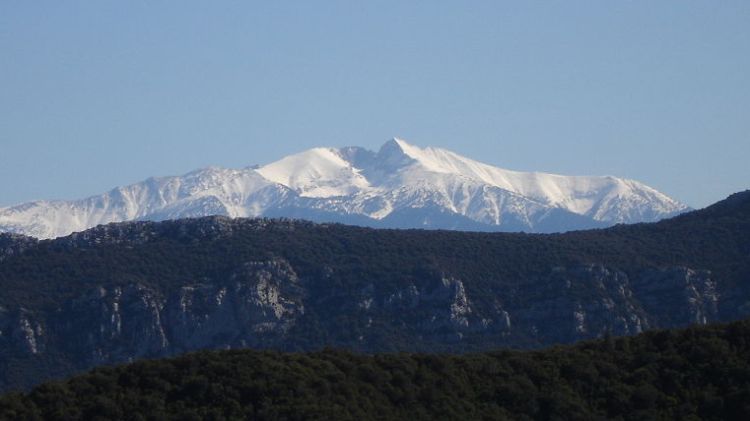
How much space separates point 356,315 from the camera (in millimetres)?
169875

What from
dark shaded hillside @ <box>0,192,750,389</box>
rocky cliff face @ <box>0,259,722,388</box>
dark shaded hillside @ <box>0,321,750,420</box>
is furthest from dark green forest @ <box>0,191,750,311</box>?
dark shaded hillside @ <box>0,321,750,420</box>

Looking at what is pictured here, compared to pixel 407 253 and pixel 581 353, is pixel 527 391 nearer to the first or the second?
pixel 581 353

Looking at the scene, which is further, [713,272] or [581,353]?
[713,272]

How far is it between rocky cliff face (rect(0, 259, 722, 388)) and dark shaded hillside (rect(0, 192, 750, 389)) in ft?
0.54

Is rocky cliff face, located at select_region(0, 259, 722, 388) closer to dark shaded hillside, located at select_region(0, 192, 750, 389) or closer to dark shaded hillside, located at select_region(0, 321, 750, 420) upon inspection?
dark shaded hillside, located at select_region(0, 192, 750, 389)

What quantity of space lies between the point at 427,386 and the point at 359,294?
86.1m

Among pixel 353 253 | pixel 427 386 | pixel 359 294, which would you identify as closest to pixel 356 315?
pixel 359 294

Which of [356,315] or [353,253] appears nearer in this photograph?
[356,315]

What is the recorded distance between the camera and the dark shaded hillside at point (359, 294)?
163375mm

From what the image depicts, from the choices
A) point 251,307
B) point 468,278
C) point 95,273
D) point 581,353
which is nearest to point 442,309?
point 468,278

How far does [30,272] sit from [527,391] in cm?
10225

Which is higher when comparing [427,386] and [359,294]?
[359,294]

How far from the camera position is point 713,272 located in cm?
16888

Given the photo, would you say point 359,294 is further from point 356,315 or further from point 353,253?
point 353,253
